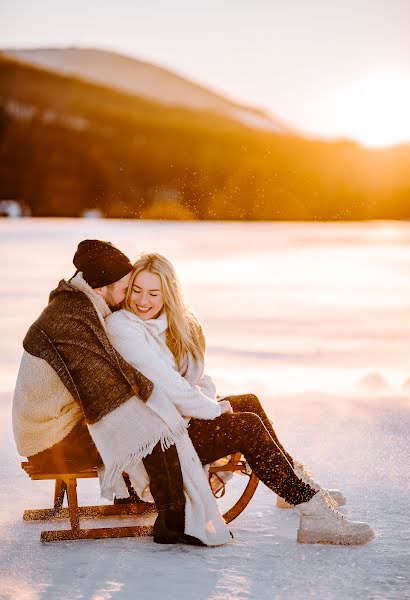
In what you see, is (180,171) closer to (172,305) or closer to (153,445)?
(172,305)

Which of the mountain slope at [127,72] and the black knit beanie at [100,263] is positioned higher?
the mountain slope at [127,72]

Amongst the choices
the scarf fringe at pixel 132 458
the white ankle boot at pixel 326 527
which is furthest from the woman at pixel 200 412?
the scarf fringe at pixel 132 458

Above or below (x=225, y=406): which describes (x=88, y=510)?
below

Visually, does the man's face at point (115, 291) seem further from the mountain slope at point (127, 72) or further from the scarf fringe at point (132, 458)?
the mountain slope at point (127, 72)

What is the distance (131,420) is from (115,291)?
503mm

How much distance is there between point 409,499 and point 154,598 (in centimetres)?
168

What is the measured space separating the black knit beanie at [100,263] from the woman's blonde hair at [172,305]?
0.30 ft

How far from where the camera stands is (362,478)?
4906 mm

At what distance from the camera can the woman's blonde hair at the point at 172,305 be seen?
159 inches

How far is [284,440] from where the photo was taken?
568 cm

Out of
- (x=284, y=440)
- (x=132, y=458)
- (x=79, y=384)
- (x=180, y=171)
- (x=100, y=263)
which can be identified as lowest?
(x=284, y=440)

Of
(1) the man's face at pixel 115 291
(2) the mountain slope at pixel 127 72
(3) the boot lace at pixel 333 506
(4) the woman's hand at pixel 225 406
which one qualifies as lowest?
(3) the boot lace at pixel 333 506

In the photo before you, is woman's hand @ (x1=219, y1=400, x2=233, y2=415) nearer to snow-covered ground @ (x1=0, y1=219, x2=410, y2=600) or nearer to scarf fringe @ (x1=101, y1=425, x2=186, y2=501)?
scarf fringe @ (x1=101, y1=425, x2=186, y2=501)

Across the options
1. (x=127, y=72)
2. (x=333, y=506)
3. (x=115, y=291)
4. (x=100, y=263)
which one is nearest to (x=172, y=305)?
(x=115, y=291)
